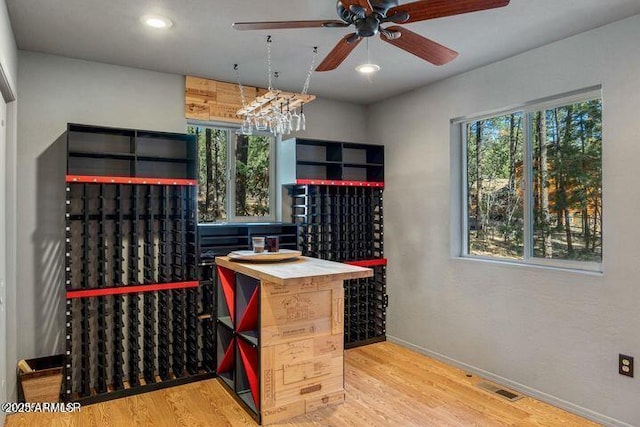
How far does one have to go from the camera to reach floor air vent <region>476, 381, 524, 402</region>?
3.25m

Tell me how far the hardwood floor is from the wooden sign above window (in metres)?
2.37

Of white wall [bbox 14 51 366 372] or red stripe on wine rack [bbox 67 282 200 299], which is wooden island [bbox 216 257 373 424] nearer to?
red stripe on wine rack [bbox 67 282 200 299]

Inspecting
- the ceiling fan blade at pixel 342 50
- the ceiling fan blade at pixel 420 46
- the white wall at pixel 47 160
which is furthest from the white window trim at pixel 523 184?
the white wall at pixel 47 160

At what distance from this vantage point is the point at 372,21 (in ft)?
6.62

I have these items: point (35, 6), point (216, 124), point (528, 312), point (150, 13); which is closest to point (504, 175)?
point (528, 312)

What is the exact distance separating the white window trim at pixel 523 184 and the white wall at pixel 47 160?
300 centimetres

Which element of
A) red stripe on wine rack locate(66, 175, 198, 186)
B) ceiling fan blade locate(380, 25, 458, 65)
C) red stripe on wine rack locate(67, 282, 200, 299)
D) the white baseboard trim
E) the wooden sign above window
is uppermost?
the wooden sign above window

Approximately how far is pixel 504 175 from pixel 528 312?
1166 mm

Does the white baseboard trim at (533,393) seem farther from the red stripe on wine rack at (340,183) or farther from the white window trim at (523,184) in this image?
the red stripe on wine rack at (340,183)

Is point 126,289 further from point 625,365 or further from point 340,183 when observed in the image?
point 625,365

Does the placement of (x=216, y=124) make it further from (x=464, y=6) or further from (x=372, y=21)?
(x=464, y=6)

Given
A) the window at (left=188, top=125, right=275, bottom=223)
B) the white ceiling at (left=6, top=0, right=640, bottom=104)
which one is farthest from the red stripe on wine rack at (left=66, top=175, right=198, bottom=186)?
the white ceiling at (left=6, top=0, right=640, bottom=104)

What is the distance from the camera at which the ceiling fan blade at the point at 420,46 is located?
216 centimetres

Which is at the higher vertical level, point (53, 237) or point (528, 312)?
point (53, 237)
